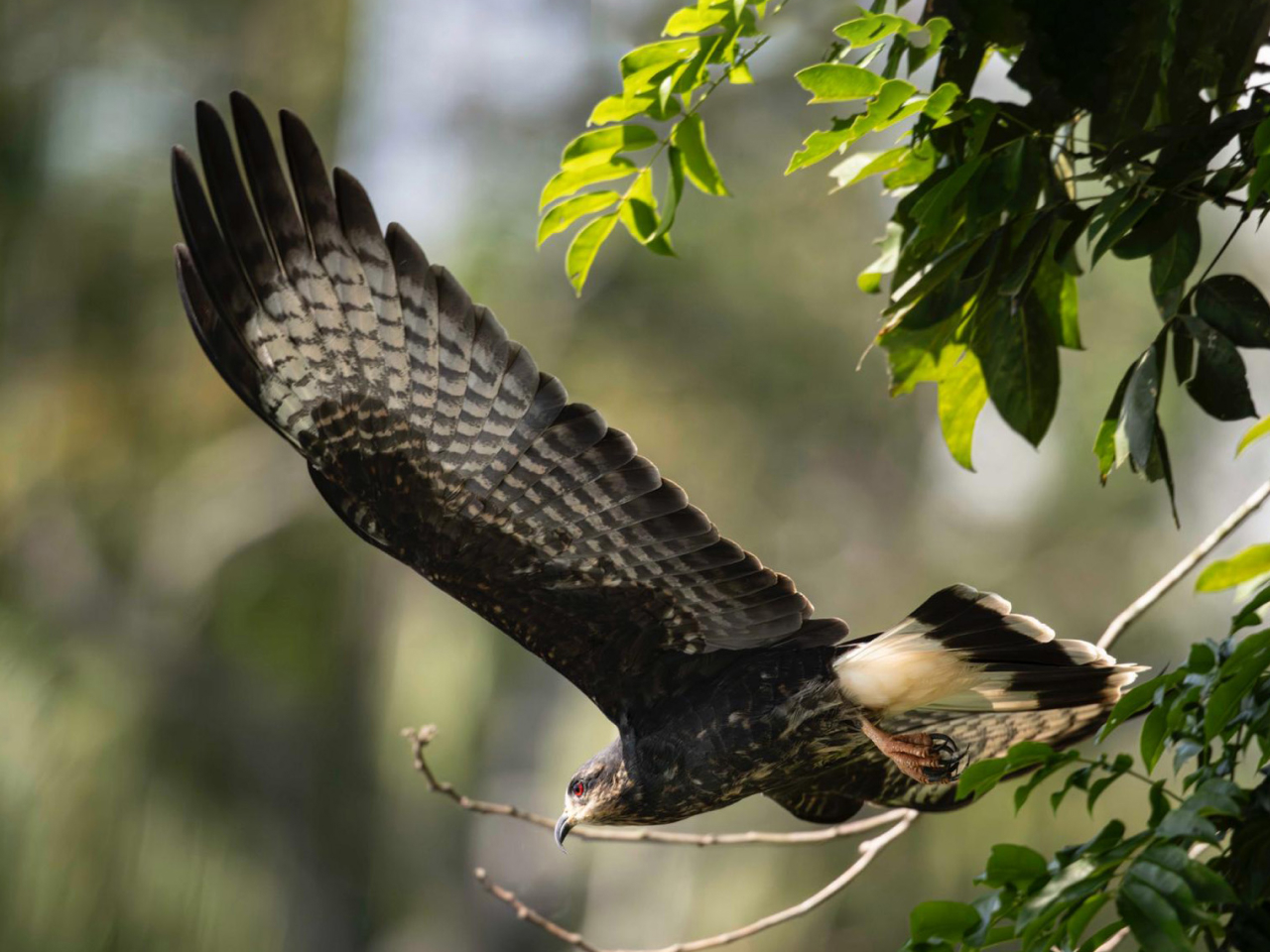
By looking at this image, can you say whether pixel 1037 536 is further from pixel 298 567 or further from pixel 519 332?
pixel 298 567

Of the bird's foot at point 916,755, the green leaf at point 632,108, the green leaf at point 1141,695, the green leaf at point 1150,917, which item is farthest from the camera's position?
the bird's foot at point 916,755

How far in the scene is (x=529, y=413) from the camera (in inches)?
97.1

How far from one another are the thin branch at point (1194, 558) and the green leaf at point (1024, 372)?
343 millimetres

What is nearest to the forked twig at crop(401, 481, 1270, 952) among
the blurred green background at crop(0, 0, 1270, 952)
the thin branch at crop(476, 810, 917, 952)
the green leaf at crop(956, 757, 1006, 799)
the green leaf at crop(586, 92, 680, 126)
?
the thin branch at crop(476, 810, 917, 952)

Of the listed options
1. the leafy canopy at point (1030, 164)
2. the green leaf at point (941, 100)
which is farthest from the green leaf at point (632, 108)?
the green leaf at point (941, 100)

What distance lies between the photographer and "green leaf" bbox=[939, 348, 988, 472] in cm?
233

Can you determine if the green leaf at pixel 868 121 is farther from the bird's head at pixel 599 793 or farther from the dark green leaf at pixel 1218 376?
the bird's head at pixel 599 793

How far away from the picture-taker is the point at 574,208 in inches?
88.7

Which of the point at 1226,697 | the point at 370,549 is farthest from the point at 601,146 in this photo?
the point at 370,549

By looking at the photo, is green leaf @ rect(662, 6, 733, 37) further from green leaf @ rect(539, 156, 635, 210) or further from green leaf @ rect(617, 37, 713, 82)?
green leaf @ rect(539, 156, 635, 210)

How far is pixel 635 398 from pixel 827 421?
6.20ft

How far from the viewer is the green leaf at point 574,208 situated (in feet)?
7.37

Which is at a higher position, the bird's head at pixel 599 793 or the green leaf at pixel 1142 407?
the green leaf at pixel 1142 407

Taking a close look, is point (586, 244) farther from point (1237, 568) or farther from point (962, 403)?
point (1237, 568)
